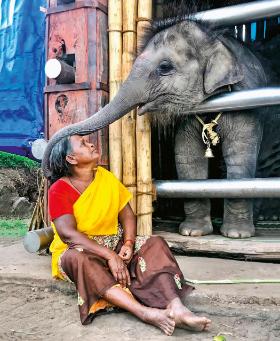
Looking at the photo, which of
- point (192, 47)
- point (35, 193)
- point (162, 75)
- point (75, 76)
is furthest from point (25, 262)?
point (35, 193)

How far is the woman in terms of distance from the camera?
1.87 metres

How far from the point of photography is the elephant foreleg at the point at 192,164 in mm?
3008

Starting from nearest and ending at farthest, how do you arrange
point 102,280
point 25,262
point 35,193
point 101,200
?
point 102,280
point 101,200
point 25,262
point 35,193

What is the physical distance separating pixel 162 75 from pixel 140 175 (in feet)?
2.07

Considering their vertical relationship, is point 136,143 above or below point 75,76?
below

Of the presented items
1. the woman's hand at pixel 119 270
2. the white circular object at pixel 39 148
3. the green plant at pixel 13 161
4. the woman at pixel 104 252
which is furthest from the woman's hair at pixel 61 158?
the green plant at pixel 13 161

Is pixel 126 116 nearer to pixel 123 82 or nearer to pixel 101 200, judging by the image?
pixel 123 82

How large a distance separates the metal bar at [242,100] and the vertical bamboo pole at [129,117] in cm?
45

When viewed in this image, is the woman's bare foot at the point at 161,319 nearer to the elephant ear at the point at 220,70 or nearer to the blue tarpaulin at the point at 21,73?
the elephant ear at the point at 220,70

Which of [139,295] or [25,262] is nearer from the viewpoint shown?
[139,295]

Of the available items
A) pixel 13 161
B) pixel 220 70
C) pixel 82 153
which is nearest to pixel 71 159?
pixel 82 153

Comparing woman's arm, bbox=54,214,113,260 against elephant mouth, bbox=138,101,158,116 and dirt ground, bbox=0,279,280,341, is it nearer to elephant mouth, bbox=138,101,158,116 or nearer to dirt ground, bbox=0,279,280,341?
dirt ground, bbox=0,279,280,341

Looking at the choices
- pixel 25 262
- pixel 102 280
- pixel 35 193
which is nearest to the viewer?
pixel 102 280

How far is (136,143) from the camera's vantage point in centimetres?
284
